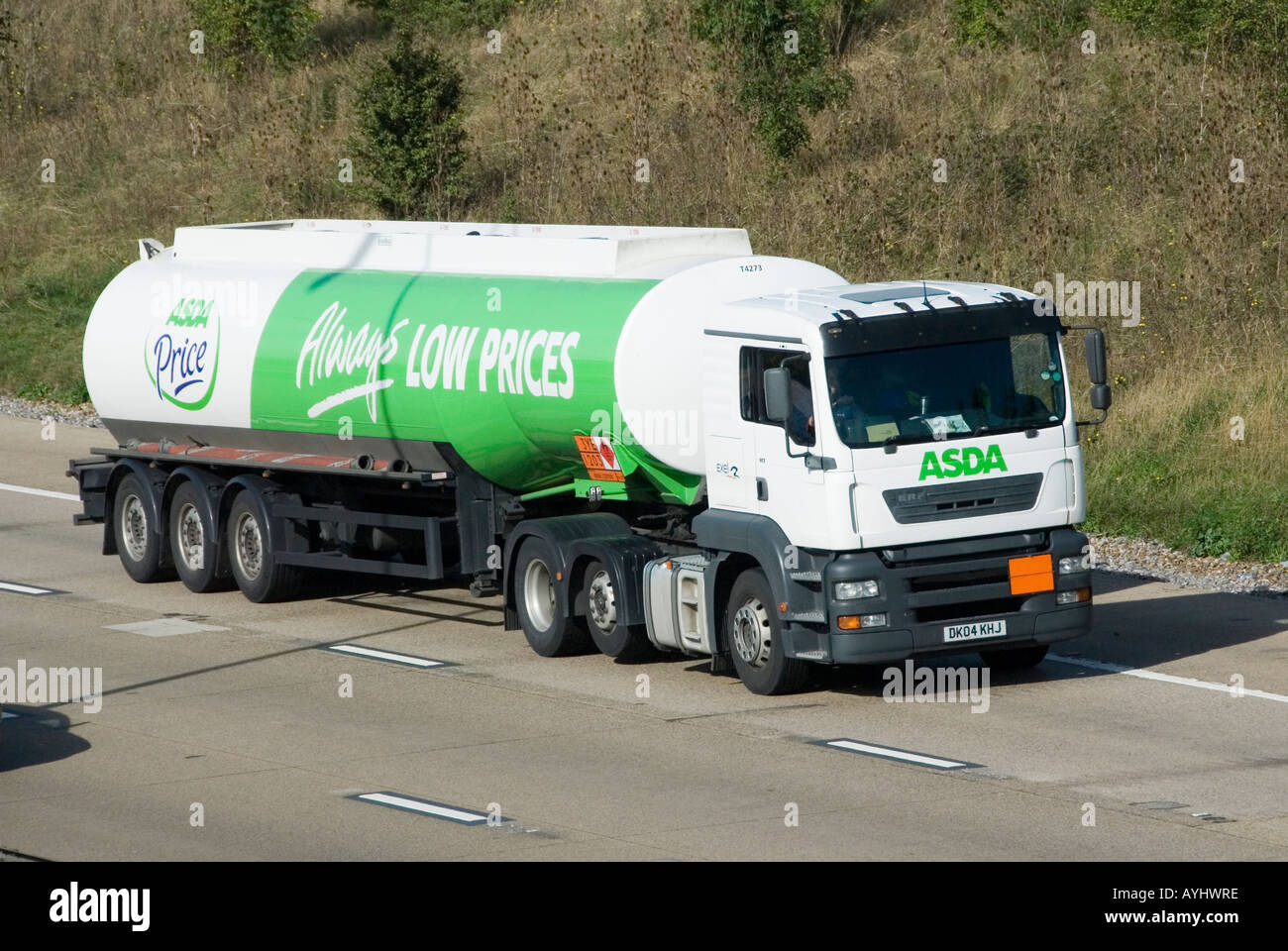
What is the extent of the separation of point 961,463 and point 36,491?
14.7 metres

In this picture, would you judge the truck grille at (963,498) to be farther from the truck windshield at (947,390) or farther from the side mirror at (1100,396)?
the side mirror at (1100,396)

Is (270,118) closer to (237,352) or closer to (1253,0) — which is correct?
(1253,0)

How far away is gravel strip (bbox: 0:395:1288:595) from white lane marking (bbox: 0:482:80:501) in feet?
40.6

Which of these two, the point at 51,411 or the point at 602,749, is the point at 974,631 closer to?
the point at 602,749

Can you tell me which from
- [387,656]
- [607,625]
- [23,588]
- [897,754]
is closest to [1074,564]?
[897,754]

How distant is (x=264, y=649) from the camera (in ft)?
54.6

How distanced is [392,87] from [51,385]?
7415 millimetres

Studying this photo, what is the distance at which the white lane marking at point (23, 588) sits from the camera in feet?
63.4

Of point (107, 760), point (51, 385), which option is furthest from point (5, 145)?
point (107, 760)

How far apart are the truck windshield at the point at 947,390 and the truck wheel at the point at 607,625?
2.79 meters

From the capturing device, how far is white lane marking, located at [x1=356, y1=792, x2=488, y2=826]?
11.2 m

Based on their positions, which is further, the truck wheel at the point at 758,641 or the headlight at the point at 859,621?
the truck wheel at the point at 758,641

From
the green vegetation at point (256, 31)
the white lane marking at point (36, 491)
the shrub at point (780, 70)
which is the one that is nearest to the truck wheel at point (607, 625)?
the white lane marking at point (36, 491)

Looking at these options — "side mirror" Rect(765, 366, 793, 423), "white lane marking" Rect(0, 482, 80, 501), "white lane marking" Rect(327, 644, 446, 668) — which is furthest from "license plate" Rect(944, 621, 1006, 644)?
"white lane marking" Rect(0, 482, 80, 501)
